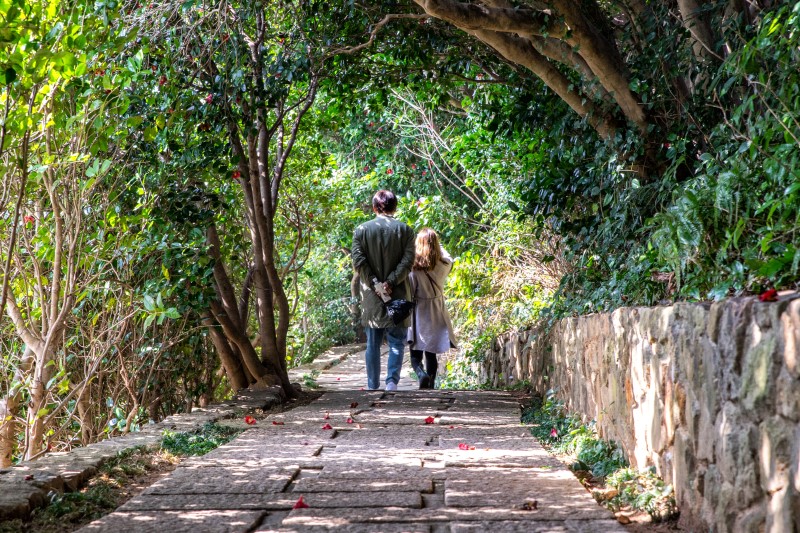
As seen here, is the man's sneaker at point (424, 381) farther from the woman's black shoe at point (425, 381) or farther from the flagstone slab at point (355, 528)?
the flagstone slab at point (355, 528)

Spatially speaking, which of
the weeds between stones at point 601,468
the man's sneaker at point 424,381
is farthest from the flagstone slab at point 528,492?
the man's sneaker at point 424,381

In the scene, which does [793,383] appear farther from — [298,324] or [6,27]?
[298,324]

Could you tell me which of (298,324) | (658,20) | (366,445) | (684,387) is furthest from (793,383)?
(298,324)

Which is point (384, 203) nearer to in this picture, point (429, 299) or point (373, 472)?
point (429, 299)

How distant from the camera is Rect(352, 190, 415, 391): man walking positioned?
7.31 m

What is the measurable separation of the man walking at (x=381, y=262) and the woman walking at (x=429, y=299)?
2.71ft

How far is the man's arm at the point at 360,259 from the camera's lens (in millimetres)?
7324

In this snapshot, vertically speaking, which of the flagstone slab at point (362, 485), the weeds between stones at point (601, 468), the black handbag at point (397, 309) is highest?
the black handbag at point (397, 309)

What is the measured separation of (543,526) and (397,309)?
4452 millimetres

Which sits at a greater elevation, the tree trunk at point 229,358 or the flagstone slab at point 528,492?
the tree trunk at point 229,358

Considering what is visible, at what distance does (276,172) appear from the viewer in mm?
7461

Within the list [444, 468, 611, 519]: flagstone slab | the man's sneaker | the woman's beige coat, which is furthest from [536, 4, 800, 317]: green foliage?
the man's sneaker

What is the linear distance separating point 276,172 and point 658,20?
344cm

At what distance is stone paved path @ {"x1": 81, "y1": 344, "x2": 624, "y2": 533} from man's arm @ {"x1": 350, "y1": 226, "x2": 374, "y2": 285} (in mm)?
1938
